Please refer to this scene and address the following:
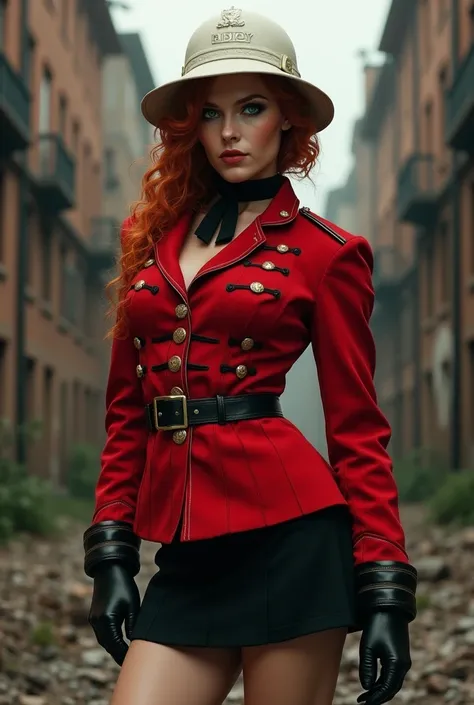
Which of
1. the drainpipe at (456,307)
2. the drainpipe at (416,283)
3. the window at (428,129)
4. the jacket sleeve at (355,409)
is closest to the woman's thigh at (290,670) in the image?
the jacket sleeve at (355,409)

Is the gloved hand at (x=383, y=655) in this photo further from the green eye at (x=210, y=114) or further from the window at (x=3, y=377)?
the window at (x=3, y=377)

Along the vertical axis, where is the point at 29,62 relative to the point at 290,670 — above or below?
above

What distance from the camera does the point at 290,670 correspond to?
2.79 m

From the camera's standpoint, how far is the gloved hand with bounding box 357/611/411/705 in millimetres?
2787

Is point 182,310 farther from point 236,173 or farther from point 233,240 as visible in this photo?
point 236,173

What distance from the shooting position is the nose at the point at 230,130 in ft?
10.1

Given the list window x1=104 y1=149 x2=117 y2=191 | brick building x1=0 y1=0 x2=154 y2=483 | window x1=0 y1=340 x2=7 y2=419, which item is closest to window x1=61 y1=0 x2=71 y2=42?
brick building x1=0 y1=0 x2=154 y2=483

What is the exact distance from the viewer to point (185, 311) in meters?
2.98

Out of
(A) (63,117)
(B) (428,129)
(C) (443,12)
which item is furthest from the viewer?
(B) (428,129)

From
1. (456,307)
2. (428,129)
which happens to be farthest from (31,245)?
(428,129)

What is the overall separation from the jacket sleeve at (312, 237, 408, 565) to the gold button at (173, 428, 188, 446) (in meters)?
0.34

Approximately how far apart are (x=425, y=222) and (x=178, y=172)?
81.8ft

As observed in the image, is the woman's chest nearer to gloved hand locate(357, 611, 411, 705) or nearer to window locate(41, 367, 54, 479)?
gloved hand locate(357, 611, 411, 705)

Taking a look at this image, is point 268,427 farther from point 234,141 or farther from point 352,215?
point 352,215
